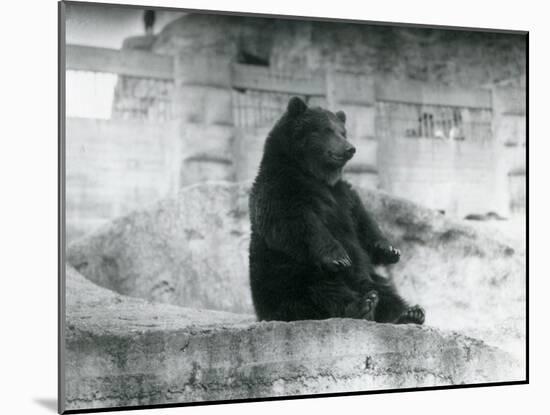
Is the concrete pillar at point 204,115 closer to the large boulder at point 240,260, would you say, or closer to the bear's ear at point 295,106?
the large boulder at point 240,260

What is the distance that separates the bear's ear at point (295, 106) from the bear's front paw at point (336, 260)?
0.90 meters

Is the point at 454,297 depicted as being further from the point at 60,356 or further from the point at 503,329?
the point at 60,356

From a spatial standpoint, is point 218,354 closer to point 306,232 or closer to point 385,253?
point 306,232

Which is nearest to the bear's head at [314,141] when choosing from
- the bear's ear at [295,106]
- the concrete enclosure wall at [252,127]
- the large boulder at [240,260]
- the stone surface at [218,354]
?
the bear's ear at [295,106]

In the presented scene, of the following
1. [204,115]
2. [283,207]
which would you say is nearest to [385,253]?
[283,207]

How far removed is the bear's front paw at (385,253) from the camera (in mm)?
7223

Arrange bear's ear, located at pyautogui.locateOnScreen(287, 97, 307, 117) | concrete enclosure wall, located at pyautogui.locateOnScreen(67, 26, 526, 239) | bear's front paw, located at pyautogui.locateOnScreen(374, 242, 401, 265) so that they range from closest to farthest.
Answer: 1. concrete enclosure wall, located at pyautogui.locateOnScreen(67, 26, 526, 239)
2. bear's ear, located at pyautogui.locateOnScreen(287, 97, 307, 117)
3. bear's front paw, located at pyautogui.locateOnScreen(374, 242, 401, 265)

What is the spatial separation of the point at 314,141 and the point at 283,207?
0.48 metres

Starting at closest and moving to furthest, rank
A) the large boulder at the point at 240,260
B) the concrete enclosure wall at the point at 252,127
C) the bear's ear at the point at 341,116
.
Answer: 1. the concrete enclosure wall at the point at 252,127
2. the large boulder at the point at 240,260
3. the bear's ear at the point at 341,116

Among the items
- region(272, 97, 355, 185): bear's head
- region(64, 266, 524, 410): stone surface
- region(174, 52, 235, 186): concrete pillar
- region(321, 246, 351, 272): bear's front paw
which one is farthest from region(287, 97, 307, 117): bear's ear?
region(64, 266, 524, 410): stone surface

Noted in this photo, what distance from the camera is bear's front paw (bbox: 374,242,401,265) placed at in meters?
7.22

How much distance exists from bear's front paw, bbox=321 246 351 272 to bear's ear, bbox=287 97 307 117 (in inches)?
35.5

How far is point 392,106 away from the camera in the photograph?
7.41 meters

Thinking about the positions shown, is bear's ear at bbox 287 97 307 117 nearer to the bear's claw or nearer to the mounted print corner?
the mounted print corner
